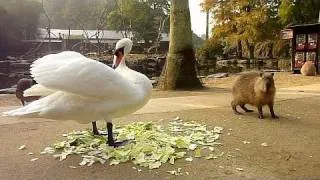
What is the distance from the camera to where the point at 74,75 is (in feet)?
13.7

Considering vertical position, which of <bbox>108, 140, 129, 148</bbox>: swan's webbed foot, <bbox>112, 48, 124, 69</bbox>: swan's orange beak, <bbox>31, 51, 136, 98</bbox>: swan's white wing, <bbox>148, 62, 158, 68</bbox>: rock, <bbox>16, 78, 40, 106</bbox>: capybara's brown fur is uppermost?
<bbox>112, 48, 124, 69</bbox>: swan's orange beak

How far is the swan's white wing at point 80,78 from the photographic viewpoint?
13.7 feet

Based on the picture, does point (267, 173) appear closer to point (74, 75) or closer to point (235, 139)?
point (235, 139)

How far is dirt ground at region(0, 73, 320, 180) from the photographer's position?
4094 millimetres

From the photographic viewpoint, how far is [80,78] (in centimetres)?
418

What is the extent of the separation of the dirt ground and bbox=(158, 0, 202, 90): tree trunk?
4391mm

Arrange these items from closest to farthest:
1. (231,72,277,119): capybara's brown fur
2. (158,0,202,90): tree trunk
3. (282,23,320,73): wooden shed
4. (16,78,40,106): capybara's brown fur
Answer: (231,72,277,119): capybara's brown fur → (16,78,40,106): capybara's brown fur → (158,0,202,90): tree trunk → (282,23,320,73): wooden shed

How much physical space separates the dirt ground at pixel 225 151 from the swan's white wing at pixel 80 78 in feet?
2.46

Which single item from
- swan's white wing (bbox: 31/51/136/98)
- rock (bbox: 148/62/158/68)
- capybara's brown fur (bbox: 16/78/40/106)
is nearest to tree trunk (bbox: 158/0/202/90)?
capybara's brown fur (bbox: 16/78/40/106)

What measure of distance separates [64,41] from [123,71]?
32.7 meters

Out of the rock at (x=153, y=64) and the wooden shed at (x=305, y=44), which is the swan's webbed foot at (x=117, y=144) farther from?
the rock at (x=153, y=64)

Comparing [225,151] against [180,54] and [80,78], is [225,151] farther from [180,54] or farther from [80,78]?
[180,54]

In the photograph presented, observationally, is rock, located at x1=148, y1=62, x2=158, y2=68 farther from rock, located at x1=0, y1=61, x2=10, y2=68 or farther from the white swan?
the white swan

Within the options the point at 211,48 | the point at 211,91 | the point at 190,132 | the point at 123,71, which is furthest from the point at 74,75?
the point at 211,48
